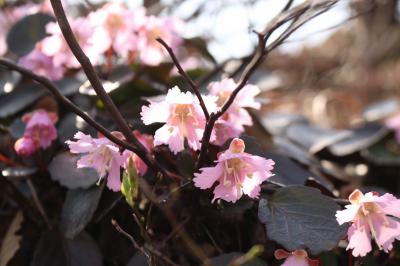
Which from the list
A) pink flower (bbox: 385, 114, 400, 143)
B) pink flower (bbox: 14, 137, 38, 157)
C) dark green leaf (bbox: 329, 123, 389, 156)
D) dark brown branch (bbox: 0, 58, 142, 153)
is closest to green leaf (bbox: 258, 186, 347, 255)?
dark brown branch (bbox: 0, 58, 142, 153)

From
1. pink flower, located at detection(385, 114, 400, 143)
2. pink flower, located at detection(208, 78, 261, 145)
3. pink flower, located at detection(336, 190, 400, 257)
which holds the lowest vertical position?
pink flower, located at detection(385, 114, 400, 143)

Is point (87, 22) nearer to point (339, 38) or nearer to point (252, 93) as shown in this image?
point (252, 93)

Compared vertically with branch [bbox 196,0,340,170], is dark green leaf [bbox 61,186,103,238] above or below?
below

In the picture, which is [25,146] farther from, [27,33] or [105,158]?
[27,33]

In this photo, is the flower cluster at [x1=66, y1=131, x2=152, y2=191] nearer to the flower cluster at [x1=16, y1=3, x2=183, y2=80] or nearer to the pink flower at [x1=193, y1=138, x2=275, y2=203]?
the pink flower at [x1=193, y1=138, x2=275, y2=203]

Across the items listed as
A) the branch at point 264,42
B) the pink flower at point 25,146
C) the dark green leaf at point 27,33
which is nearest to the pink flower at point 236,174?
the branch at point 264,42

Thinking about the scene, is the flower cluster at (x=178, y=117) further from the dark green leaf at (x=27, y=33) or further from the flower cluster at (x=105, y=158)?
the dark green leaf at (x=27, y=33)
